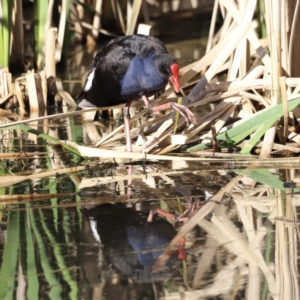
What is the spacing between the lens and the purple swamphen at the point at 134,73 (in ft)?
13.6

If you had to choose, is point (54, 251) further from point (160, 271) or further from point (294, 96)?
point (294, 96)

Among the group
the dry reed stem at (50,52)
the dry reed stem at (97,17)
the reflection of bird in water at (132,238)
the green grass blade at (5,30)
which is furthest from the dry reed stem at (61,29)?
the reflection of bird in water at (132,238)

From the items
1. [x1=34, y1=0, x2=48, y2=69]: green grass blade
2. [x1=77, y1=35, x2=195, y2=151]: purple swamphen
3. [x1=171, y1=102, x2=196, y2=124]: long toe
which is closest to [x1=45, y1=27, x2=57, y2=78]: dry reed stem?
[x1=34, y1=0, x2=48, y2=69]: green grass blade

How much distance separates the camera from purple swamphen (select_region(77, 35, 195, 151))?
163 inches

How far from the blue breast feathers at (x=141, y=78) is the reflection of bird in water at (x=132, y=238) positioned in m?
1.16

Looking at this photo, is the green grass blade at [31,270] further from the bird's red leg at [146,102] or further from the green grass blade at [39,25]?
the green grass blade at [39,25]

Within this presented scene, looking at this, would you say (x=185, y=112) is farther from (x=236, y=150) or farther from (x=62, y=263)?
(x=62, y=263)

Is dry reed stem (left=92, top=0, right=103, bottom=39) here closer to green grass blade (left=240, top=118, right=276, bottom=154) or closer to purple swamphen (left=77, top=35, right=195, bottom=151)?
purple swamphen (left=77, top=35, right=195, bottom=151)

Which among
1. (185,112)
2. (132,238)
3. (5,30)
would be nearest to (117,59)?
(185,112)

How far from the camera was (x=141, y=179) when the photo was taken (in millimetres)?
3699

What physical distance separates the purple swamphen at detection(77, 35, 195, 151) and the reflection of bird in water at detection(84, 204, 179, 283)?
3.64 ft

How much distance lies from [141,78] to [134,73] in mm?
59

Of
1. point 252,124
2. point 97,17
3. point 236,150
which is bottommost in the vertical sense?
point 236,150

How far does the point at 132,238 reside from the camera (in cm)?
282
